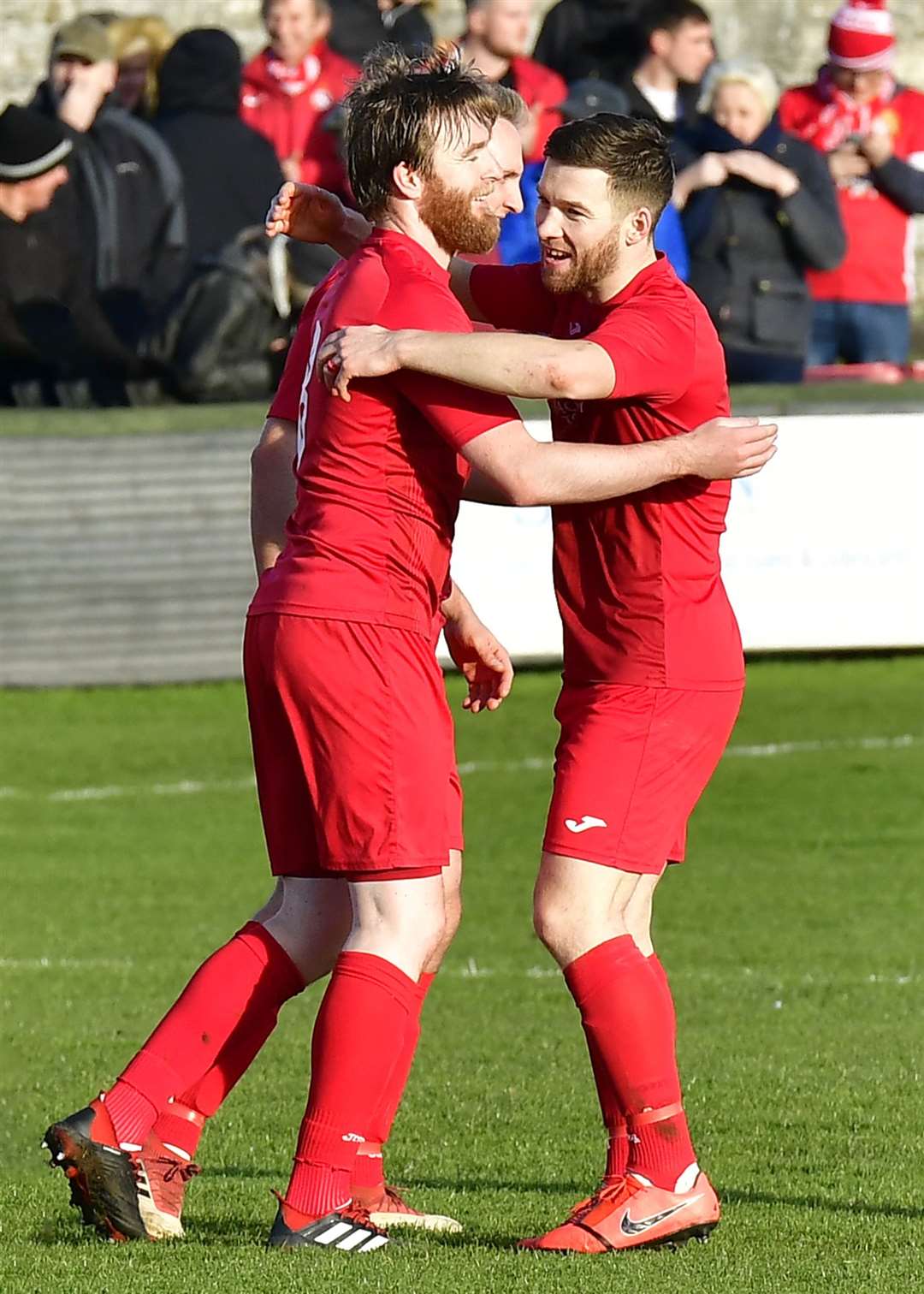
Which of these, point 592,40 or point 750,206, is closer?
point 750,206

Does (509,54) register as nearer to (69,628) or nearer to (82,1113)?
(69,628)

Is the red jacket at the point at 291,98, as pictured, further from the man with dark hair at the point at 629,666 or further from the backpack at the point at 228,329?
the man with dark hair at the point at 629,666

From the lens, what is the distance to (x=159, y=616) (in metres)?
12.9

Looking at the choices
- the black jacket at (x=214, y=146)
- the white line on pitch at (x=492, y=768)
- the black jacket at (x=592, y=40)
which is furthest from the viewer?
the black jacket at (x=592, y=40)

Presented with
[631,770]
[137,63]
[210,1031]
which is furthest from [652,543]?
[137,63]

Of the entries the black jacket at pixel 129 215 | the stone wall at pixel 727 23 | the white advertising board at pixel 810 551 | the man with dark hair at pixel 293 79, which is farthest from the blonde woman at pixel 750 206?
the stone wall at pixel 727 23

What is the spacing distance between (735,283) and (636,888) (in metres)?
8.61

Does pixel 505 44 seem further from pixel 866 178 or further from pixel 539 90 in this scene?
pixel 866 178

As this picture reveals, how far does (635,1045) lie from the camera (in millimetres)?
4652

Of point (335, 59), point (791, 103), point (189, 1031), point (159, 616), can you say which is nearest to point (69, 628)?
point (159, 616)

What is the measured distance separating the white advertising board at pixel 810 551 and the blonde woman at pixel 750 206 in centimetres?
73

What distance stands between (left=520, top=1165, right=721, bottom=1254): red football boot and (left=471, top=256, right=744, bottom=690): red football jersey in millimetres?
954

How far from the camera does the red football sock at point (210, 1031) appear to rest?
4.70 m

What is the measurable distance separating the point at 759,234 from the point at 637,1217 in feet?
29.8
